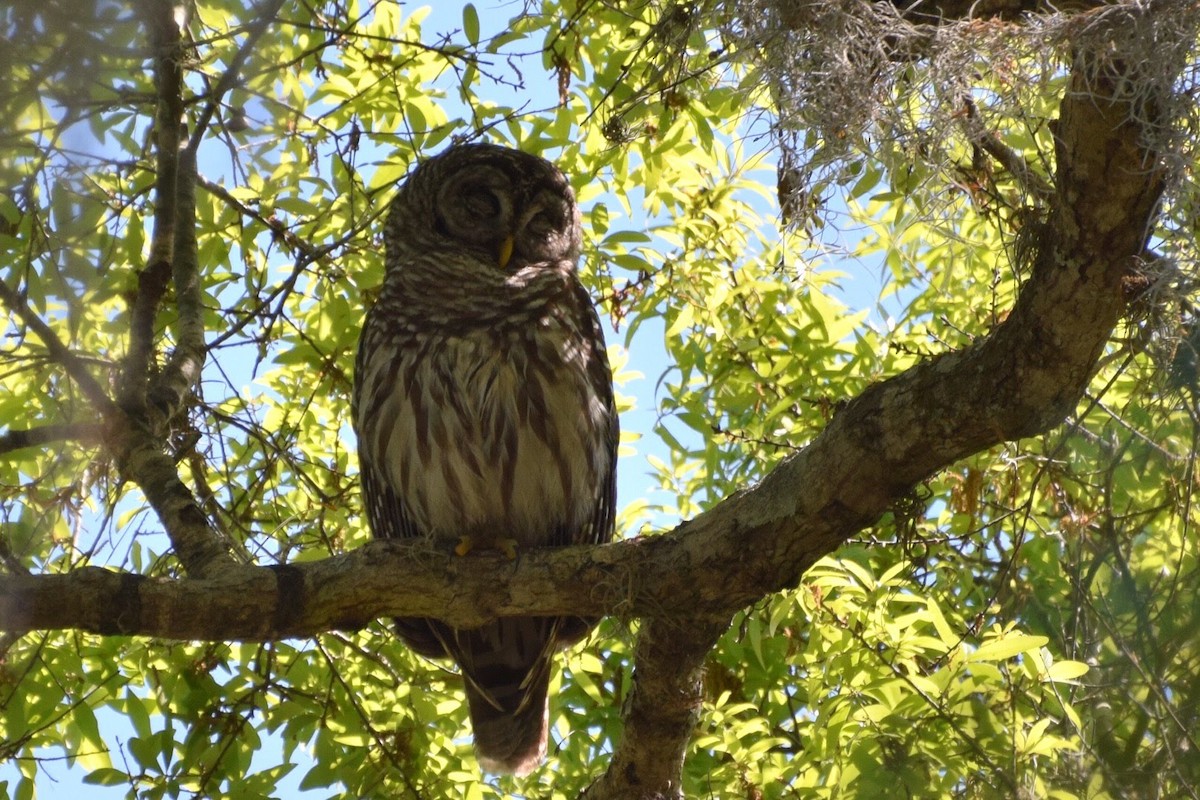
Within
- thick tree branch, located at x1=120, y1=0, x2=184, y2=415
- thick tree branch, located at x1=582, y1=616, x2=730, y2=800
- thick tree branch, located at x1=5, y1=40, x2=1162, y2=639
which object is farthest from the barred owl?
thick tree branch, located at x1=120, y1=0, x2=184, y2=415

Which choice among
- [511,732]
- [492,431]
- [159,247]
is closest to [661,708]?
[511,732]

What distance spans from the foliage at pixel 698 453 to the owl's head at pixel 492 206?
142mm

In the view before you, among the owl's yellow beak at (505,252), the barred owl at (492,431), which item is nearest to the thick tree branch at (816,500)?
the barred owl at (492,431)

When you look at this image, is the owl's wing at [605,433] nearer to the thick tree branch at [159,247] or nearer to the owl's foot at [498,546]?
the owl's foot at [498,546]

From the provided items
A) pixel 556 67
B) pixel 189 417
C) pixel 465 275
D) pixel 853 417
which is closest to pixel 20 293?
pixel 189 417

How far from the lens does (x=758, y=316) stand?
509 centimetres

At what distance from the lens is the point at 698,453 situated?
16.3ft

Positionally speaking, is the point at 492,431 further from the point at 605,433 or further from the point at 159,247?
the point at 159,247

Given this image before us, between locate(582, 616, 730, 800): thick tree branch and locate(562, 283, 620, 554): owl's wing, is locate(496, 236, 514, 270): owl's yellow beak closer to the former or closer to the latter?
locate(562, 283, 620, 554): owl's wing

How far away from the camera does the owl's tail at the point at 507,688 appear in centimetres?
406

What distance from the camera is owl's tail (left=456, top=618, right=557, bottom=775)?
406cm

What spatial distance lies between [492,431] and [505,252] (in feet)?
2.30

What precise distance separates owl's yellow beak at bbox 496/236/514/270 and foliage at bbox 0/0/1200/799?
0.48m

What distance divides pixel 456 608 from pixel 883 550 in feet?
6.08
